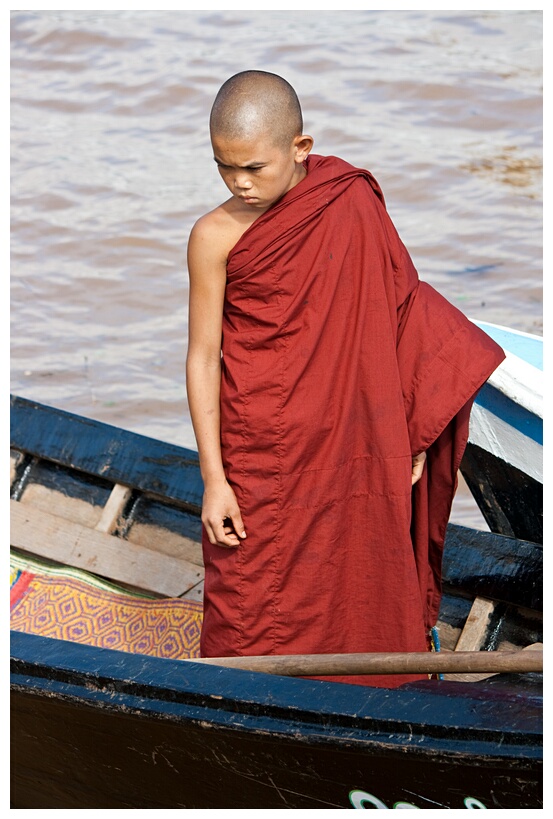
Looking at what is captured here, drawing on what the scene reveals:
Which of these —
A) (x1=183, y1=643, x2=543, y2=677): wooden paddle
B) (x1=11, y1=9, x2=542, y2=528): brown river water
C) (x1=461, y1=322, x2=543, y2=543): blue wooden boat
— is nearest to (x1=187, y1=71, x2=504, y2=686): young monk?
(x1=183, y1=643, x2=543, y2=677): wooden paddle

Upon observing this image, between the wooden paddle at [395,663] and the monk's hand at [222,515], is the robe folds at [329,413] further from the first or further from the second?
the wooden paddle at [395,663]

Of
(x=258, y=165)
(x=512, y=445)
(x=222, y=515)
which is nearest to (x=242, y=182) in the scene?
(x=258, y=165)

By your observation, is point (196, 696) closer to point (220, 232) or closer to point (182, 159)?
point (220, 232)

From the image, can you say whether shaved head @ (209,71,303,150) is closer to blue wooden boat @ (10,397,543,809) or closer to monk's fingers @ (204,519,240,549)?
monk's fingers @ (204,519,240,549)

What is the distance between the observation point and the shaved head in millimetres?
2236

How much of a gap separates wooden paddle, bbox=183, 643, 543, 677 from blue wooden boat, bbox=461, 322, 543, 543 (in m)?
1.18

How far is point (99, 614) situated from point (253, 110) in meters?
1.94

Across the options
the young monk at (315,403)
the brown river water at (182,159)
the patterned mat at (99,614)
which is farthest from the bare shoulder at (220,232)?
the brown river water at (182,159)

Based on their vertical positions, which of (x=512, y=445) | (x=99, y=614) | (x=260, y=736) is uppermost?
(x=512, y=445)

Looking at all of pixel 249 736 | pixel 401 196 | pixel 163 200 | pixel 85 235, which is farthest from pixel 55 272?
pixel 249 736

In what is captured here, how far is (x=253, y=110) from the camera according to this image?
2236 millimetres

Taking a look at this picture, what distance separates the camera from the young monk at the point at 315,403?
7.98 feet
